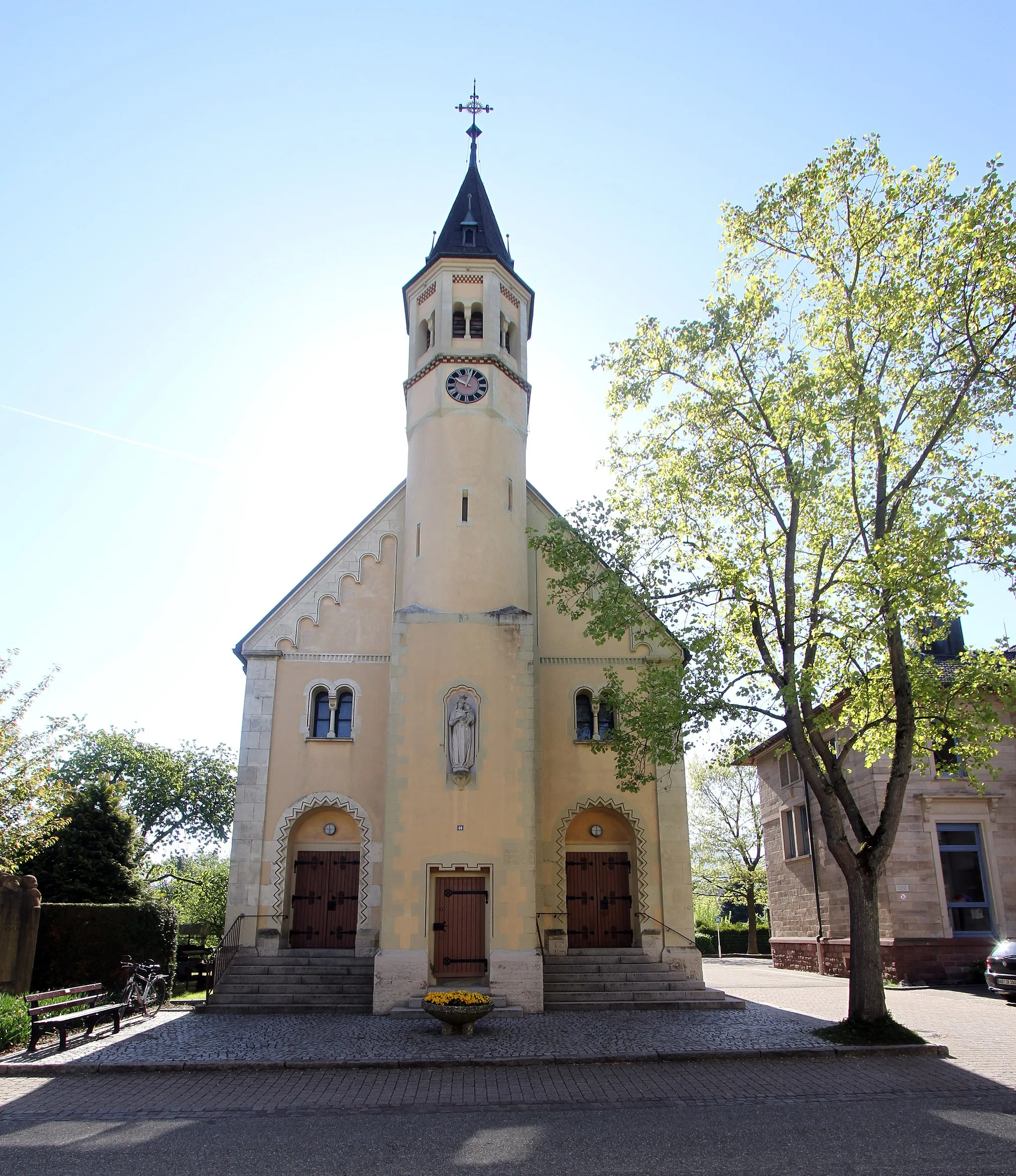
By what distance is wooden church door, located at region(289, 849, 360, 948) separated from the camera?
66.3ft

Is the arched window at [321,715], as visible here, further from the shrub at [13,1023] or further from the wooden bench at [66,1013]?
the shrub at [13,1023]

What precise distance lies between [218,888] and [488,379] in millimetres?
30791

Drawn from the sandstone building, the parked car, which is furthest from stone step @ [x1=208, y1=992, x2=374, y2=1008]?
the parked car

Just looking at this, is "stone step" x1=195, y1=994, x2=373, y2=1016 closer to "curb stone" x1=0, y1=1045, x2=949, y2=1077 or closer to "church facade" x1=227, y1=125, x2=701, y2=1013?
"church facade" x1=227, y1=125, x2=701, y2=1013

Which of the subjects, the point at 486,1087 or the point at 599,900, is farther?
the point at 599,900

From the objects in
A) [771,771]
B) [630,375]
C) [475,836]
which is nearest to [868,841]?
[475,836]

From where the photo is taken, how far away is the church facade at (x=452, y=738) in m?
17.5

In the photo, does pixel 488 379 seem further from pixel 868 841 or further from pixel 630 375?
A: pixel 868 841

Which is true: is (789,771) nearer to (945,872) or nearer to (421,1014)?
(945,872)

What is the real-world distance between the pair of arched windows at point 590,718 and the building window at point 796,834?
1105 cm

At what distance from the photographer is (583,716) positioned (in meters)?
22.2

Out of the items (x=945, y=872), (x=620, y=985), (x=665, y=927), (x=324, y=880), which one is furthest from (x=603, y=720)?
(x=945, y=872)

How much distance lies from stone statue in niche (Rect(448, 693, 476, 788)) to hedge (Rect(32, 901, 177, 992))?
741 cm

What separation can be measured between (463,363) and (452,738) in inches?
373
